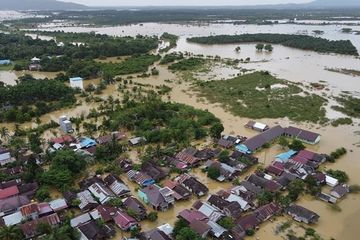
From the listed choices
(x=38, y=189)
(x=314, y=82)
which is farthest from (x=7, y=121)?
(x=314, y=82)

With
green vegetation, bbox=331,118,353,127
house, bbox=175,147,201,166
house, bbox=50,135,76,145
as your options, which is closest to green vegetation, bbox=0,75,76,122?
house, bbox=50,135,76,145

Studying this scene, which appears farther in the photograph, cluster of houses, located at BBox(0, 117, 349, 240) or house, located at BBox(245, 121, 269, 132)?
house, located at BBox(245, 121, 269, 132)

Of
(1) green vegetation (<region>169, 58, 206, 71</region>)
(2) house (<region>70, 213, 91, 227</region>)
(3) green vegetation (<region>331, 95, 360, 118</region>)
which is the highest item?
(1) green vegetation (<region>169, 58, 206, 71</region>)

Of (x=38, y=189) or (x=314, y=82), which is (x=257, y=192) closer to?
(x=38, y=189)

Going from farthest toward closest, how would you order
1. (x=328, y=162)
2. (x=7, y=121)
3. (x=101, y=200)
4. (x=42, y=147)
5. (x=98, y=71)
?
(x=98, y=71) < (x=7, y=121) < (x=42, y=147) < (x=328, y=162) < (x=101, y=200)

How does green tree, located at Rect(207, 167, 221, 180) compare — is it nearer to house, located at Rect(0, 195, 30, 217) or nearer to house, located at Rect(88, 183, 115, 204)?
house, located at Rect(88, 183, 115, 204)

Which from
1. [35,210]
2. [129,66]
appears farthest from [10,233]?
[129,66]
